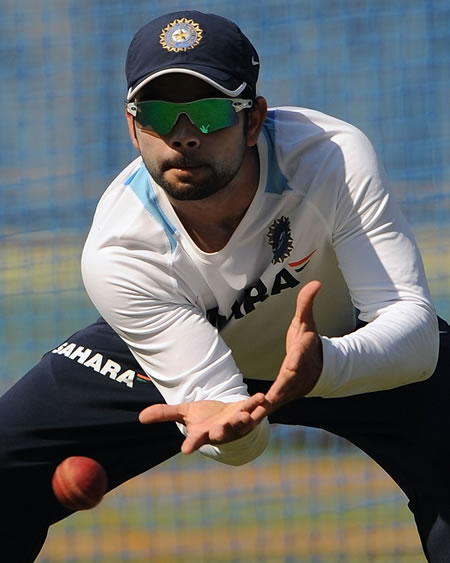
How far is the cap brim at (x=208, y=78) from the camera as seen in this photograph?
2.54m

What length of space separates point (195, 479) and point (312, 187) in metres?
3.07

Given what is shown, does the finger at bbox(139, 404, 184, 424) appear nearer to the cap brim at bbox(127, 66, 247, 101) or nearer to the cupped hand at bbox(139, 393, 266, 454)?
the cupped hand at bbox(139, 393, 266, 454)

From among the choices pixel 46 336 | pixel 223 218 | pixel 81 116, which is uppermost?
pixel 223 218

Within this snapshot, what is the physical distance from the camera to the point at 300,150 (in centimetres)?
276

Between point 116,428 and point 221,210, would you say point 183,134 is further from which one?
point 116,428

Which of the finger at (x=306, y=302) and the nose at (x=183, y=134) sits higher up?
the nose at (x=183, y=134)

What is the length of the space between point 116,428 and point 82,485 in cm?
47

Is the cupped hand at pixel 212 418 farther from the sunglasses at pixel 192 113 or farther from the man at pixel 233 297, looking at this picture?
the sunglasses at pixel 192 113

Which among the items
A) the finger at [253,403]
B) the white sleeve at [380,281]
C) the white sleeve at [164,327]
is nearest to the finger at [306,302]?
the finger at [253,403]

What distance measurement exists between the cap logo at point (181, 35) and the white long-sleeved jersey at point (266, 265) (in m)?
0.30

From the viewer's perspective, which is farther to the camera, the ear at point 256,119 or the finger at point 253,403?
the ear at point 256,119

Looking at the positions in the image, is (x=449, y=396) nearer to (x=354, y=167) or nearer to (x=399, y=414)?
(x=399, y=414)

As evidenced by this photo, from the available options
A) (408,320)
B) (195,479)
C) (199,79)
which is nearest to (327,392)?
(408,320)

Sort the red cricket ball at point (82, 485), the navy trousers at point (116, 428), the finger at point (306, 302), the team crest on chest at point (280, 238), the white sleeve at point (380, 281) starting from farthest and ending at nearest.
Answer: the navy trousers at point (116, 428) < the team crest on chest at point (280, 238) < the red cricket ball at point (82, 485) < the white sleeve at point (380, 281) < the finger at point (306, 302)
